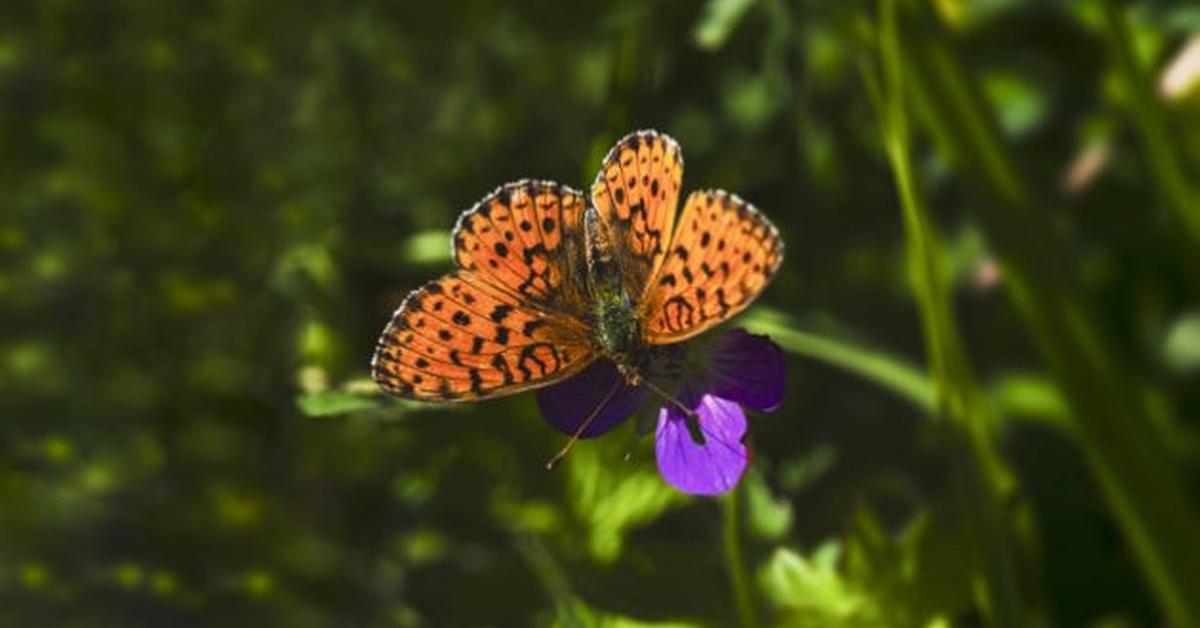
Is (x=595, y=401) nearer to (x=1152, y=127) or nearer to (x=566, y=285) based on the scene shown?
(x=566, y=285)

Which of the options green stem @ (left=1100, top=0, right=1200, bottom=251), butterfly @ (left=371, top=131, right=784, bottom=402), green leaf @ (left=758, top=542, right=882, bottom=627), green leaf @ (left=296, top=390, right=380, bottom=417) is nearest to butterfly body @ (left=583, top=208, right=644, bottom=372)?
butterfly @ (left=371, top=131, right=784, bottom=402)

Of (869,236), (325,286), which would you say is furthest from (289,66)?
(869,236)

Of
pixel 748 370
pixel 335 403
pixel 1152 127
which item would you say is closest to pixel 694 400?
pixel 748 370

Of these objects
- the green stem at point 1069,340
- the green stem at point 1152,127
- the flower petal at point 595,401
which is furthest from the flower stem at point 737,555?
the green stem at point 1152,127

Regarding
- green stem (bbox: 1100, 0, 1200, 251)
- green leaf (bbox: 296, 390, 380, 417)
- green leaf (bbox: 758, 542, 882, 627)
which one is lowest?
green leaf (bbox: 758, 542, 882, 627)

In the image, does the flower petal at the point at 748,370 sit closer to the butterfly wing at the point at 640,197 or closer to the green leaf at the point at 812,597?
the butterfly wing at the point at 640,197

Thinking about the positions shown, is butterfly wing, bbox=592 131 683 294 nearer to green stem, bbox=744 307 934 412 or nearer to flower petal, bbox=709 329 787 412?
flower petal, bbox=709 329 787 412

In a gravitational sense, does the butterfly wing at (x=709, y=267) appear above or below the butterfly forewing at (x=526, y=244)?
below
